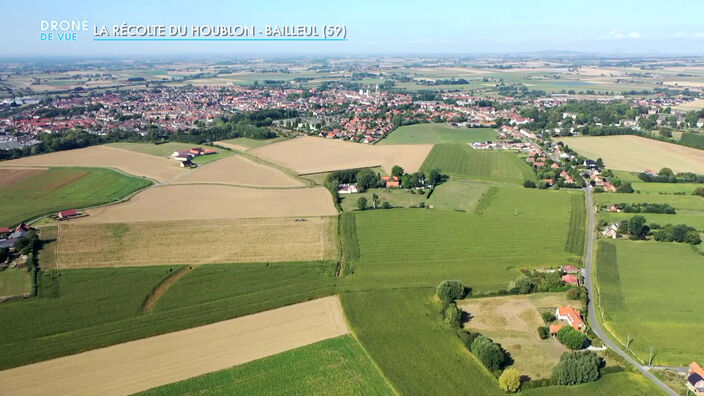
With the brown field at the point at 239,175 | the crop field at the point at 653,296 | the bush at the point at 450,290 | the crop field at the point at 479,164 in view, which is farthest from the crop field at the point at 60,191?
the crop field at the point at 653,296

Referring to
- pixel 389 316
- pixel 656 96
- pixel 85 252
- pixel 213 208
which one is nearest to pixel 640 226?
pixel 389 316

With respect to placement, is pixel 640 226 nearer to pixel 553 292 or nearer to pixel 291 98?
pixel 553 292

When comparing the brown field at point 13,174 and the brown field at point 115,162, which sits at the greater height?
the brown field at point 115,162

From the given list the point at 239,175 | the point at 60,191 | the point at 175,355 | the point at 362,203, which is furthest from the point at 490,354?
the point at 60,191

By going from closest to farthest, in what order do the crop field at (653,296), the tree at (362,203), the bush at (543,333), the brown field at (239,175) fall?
the crop field at (653,296)
the bush at (543,333)
the tree at (362,203)
the brown field at (239,175)

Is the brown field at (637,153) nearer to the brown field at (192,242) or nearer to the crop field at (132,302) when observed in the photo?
the brown field at (192,242)

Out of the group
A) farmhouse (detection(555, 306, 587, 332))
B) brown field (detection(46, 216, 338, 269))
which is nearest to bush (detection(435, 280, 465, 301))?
farmhouse (detection(555, 306, 587, 332))

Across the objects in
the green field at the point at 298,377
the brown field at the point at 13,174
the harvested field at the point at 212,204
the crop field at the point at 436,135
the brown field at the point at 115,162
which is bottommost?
the green field at the point at 298,377
